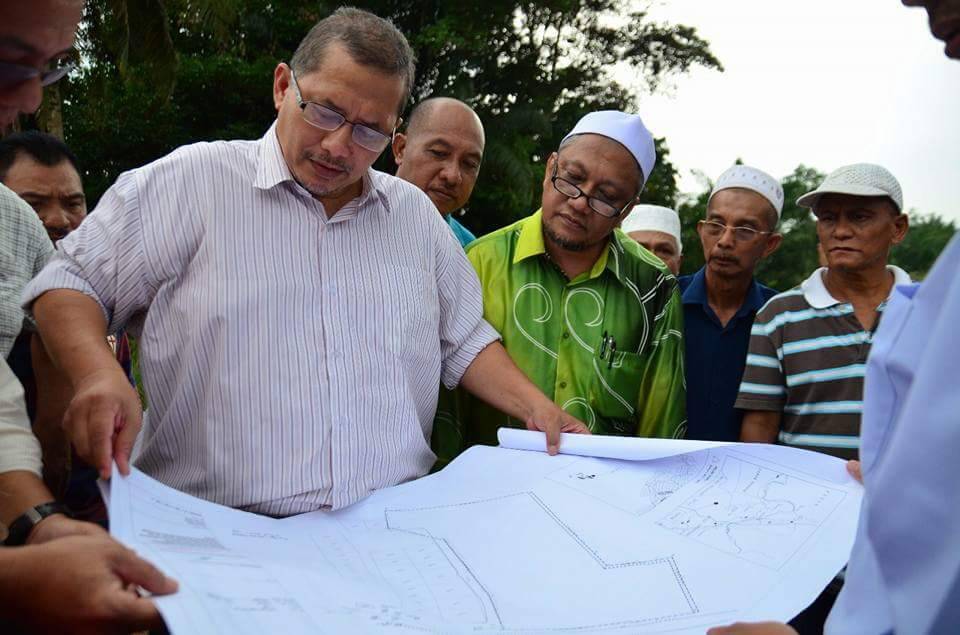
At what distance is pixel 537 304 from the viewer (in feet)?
9.84

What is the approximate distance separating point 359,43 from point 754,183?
2249mm

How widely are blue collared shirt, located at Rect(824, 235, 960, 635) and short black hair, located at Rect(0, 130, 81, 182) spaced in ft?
11.6

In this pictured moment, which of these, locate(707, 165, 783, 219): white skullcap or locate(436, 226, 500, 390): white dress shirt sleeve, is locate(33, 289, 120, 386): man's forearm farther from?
locate(707, 165, 783, 219): white skullcap

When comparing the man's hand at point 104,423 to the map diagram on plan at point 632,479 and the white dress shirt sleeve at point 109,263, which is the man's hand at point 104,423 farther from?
the map diagram on plan at point 632,479

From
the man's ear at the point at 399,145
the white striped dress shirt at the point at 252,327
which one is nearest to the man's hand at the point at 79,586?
the white striped dress shirt at the point at 252,327

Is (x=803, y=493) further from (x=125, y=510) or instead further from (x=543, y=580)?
(x=125, y=510)

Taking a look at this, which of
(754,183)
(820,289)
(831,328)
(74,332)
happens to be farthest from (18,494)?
(754,183)

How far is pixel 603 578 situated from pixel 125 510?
892mm

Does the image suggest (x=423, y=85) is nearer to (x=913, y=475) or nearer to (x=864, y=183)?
(x=864, y=183)

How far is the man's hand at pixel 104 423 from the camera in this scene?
1605mm

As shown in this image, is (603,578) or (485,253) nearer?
(603,578)

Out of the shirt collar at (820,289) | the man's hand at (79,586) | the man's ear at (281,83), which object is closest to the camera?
the man's hand at (79,586)

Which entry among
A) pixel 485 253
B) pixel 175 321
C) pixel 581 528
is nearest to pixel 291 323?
pixel 175 321

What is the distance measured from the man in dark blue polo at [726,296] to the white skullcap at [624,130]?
697 millimetres
